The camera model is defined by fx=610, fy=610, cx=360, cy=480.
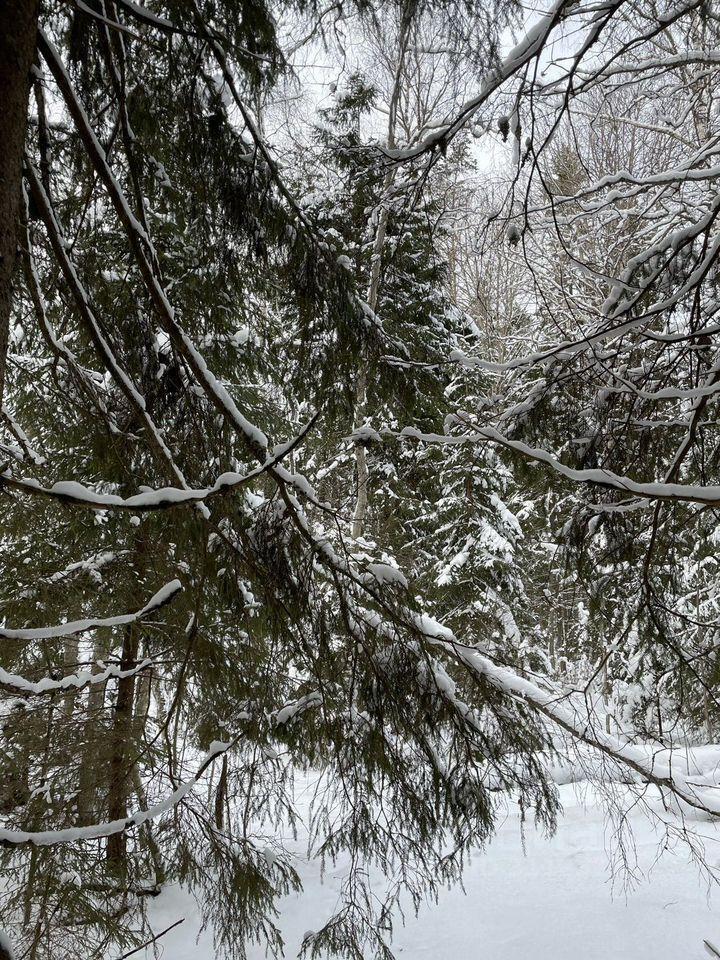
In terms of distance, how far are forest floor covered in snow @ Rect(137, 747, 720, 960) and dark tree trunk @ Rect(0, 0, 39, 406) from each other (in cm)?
379

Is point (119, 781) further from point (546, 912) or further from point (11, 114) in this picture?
point (546, 912)

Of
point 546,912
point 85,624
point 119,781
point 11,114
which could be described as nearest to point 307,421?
point 85,624

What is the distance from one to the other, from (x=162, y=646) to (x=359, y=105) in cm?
341

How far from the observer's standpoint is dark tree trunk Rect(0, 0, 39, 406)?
1209 mm

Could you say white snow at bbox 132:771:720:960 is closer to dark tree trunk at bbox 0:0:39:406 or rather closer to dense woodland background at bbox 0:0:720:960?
dense woodland background at bbox 0:0:720:960

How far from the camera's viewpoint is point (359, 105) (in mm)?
2938

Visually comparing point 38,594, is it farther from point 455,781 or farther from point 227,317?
point 455,781

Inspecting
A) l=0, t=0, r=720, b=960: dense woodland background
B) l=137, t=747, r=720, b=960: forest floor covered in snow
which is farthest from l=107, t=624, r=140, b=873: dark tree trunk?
l=137, t=747, r=720, b=960: forest floor covered in snow

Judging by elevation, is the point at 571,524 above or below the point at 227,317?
below

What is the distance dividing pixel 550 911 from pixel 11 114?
585 cm

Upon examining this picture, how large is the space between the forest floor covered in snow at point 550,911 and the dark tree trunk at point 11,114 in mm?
3793

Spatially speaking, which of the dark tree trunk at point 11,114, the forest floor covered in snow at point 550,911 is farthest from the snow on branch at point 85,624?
the forest floor covered in snow at point 550,911

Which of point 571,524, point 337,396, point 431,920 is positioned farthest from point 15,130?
point 431,920

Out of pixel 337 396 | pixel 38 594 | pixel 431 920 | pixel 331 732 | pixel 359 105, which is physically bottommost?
pixel 431 920
